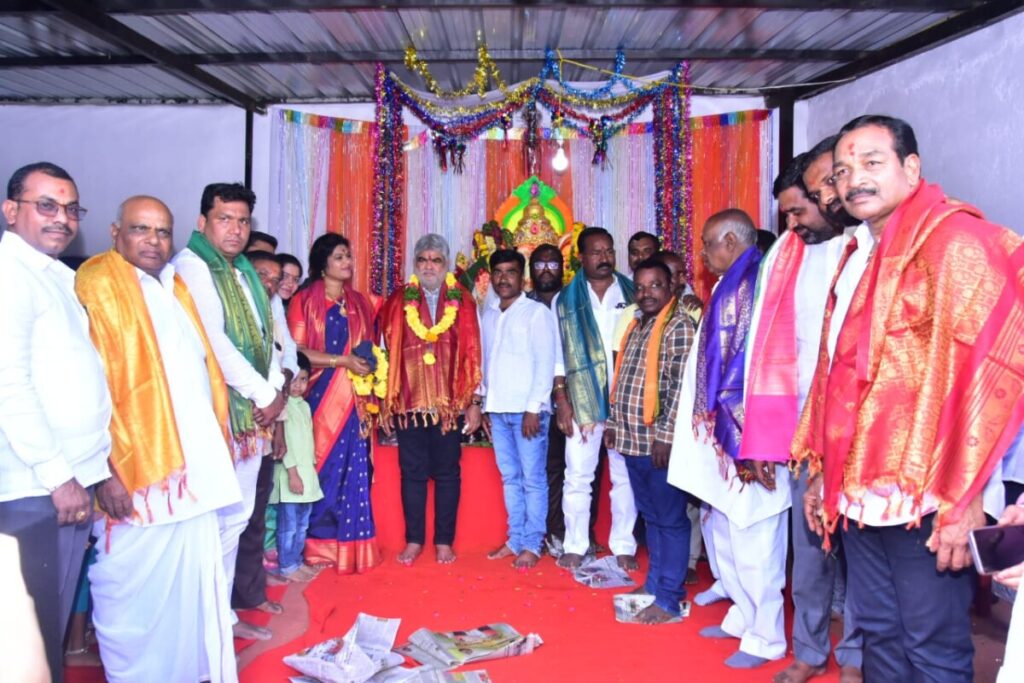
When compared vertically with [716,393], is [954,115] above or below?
above

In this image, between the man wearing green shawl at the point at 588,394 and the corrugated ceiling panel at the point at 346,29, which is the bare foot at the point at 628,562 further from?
the corrugated ceiling panel at the point at 346,29

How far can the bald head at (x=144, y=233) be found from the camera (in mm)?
2686

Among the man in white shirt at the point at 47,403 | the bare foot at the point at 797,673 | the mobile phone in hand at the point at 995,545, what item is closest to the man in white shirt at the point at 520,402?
the bare foot at the point at 797,673

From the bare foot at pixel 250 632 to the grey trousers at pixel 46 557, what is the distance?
98 centimetres

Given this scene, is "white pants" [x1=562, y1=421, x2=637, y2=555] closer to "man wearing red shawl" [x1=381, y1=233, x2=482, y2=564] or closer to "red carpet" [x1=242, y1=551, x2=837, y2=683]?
"red carpet" [x1=242, y1=551, x2=837, y2=683]

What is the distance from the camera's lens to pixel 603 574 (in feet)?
13.5

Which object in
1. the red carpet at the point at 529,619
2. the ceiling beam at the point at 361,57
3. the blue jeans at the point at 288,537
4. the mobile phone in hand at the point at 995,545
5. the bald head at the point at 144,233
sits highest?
the ceiling beam at the point at 361,57

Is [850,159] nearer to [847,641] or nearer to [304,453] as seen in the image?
[847,641]

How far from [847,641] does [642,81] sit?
4257 mm

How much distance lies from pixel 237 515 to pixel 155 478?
2.24 feet

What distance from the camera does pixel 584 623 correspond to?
352 cm

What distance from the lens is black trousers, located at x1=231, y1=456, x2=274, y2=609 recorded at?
140 inches

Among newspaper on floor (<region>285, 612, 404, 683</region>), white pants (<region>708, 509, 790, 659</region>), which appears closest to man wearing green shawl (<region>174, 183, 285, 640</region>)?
newspaper on floor (<region>285, 612, 404, 683</region>)

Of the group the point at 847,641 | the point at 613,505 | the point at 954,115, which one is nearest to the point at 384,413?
the point at 613,505
